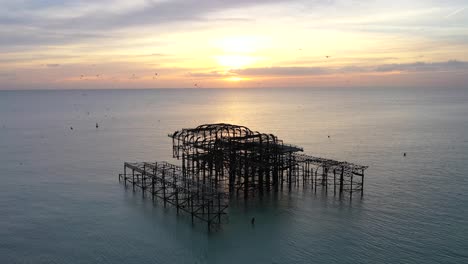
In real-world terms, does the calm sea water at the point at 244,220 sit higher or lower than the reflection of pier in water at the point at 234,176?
lower

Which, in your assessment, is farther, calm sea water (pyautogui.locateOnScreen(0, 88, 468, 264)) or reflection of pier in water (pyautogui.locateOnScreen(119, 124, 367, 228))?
reflection of pier in water (pyautogui.locateOnScreen(119, 124, 367, 228))

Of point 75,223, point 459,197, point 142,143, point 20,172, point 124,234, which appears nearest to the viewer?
point 124,234

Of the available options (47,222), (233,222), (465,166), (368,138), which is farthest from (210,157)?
(368,138)

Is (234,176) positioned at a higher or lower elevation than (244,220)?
higher

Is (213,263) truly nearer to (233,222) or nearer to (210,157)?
(233,222)

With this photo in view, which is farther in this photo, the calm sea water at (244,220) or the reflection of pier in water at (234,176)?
the reflection of pier in water at (234,176)

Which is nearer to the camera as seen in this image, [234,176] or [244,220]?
[244,220]

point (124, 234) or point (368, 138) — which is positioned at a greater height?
point (368, 138)

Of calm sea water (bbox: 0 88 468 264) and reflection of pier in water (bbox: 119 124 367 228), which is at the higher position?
reflection of pier in water (bbox: 119 124 367 228)

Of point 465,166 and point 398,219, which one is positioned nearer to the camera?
point 398,219

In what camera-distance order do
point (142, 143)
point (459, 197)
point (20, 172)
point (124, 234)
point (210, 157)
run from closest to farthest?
point (124, 234) → point (459, 197) → point (210, 157) → point (20, 172) → point (142, 143)

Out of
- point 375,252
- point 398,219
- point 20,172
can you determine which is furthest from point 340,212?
point 20,172
